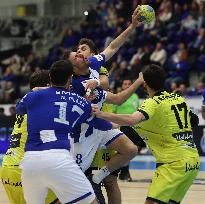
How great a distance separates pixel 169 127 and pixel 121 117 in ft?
2.38

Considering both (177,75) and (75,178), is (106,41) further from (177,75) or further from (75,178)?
(75,178)

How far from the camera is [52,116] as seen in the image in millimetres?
6215

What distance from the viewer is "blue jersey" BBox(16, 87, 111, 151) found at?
6.20m

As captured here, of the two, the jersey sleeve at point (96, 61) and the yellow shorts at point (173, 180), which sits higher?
the jersey sleeve at point (96, 61)

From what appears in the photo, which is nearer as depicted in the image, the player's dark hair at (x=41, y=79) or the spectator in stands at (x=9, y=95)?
the player's dark hair at (x=41, y=79)

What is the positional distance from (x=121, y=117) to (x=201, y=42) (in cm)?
1460

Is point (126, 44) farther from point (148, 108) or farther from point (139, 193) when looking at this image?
point (148, 108)

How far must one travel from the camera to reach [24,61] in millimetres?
26469

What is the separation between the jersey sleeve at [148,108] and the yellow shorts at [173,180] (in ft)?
1.88

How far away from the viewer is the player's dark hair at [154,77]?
7188 millimetres

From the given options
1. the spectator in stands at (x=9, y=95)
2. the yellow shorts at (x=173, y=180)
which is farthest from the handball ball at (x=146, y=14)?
the spectator in stands at (x=9, y=95)

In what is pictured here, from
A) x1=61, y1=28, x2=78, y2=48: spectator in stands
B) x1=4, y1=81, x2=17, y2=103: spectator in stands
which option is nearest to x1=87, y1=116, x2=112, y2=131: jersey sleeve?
x1=4, y1=81, x2=17, y2=103: spectator in stands

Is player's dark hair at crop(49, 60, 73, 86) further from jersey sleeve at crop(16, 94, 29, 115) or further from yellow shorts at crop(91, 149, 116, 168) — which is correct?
yellow shorts at crop(91, 149, 116, 168)

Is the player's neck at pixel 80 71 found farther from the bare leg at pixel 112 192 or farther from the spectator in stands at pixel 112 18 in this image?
the spectator in stands at pixel 112 18
